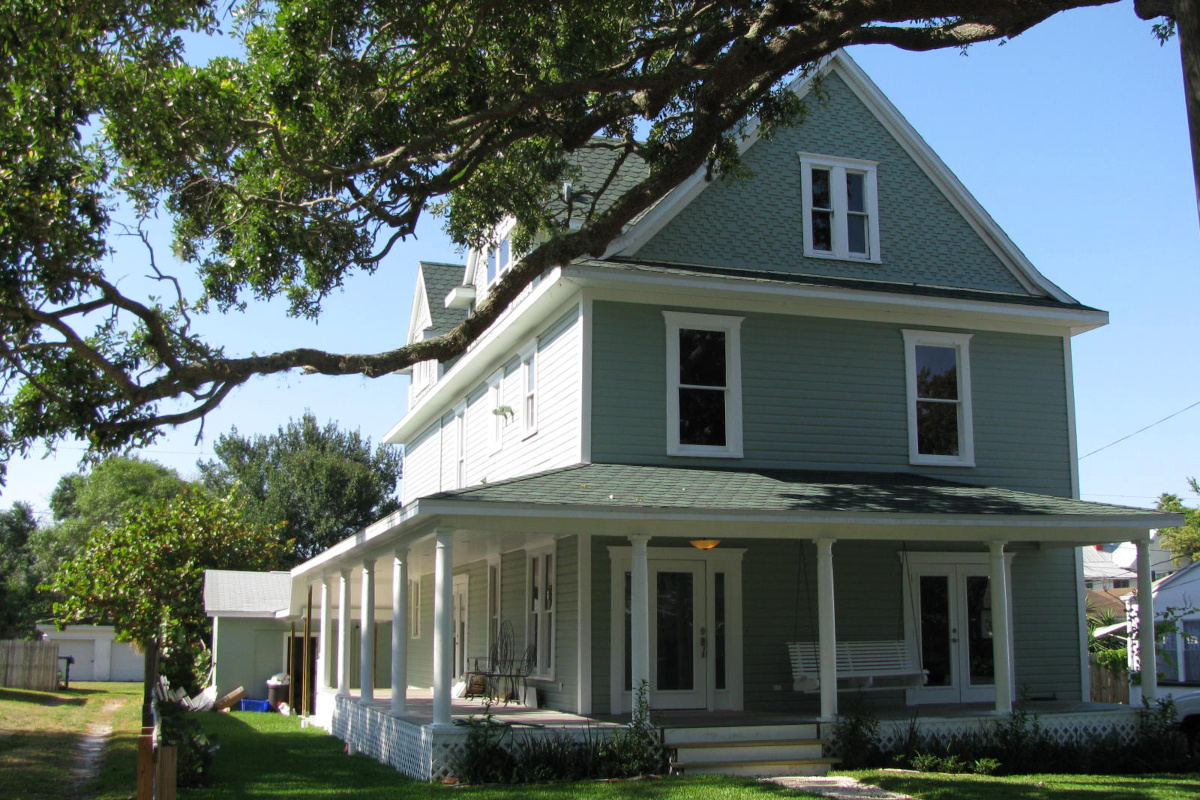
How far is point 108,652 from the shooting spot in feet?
169

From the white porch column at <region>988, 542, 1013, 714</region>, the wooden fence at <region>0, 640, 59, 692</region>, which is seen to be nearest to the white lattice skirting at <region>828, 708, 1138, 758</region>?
the white porch column at <region>988, 542, 1013, 714</region>

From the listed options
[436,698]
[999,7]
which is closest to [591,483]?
[436,698]

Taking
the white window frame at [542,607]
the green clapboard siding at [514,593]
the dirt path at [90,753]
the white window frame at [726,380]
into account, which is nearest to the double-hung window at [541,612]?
the white window frame at [542,607]

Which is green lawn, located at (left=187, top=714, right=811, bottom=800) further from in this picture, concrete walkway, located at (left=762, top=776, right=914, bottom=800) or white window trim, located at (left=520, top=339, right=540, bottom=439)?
white window trim, located at (left=520, top=339, right=540, bottom=439)

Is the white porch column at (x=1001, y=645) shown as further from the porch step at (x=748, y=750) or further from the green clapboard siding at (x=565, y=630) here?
the green clapboard siding at (x=565, y=630)

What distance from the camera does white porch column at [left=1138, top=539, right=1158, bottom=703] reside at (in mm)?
15367

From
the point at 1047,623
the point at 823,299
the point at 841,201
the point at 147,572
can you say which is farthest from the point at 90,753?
the point at 1047,623

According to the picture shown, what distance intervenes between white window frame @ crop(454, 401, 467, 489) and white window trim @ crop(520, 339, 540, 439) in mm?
4648

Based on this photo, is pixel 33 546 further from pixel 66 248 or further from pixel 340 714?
pixel 66 248

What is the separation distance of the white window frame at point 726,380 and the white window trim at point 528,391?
2.60 m

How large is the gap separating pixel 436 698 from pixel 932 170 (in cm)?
1208

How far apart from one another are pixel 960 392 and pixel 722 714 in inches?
258

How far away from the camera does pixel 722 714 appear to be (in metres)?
15.6

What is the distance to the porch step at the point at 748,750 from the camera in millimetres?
13242
